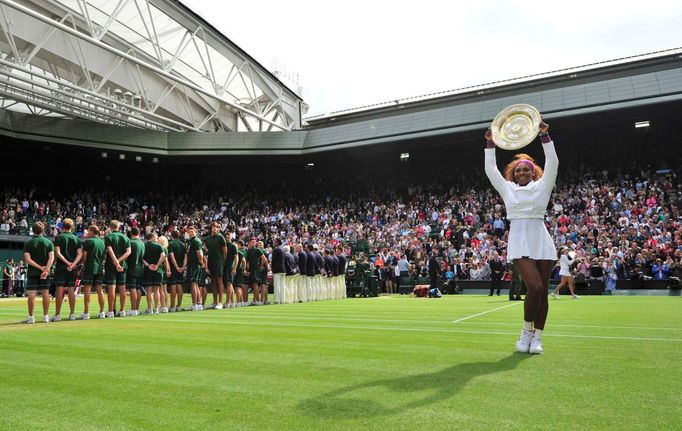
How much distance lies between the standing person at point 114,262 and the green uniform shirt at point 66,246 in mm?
655

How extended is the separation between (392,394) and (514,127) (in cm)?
385

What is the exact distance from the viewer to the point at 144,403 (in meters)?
3.90

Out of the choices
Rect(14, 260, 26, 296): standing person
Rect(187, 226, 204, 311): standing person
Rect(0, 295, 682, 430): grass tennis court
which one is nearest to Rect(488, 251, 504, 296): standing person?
Rect(187, 226, 204, 311): standing person

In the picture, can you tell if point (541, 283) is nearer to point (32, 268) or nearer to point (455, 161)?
point (32, 268)

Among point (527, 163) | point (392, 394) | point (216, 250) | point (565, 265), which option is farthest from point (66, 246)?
point (565, 265)

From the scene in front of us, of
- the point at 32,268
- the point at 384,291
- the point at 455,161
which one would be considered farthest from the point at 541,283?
the point at 455,161

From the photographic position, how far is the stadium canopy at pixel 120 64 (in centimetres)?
2633

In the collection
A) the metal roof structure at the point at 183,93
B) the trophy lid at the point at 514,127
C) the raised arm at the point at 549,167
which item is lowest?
the raised arm at the point at 549,167

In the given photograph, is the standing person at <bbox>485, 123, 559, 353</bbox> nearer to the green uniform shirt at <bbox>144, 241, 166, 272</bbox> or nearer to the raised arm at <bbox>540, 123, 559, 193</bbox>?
the raised arm at <bbox>540, 123, 559, 193</bbox>

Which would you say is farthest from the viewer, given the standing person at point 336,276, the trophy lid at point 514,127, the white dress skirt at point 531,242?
the standing person at point 336,276

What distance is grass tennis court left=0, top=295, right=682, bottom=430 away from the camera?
344 cm

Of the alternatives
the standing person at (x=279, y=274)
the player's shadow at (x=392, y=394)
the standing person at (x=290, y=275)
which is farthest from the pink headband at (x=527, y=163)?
the standing person at (x=290, y=275)

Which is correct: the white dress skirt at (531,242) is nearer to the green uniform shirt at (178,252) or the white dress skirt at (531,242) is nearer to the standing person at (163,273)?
the standing person at (163,273)

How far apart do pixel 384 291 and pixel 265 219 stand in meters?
14.3
